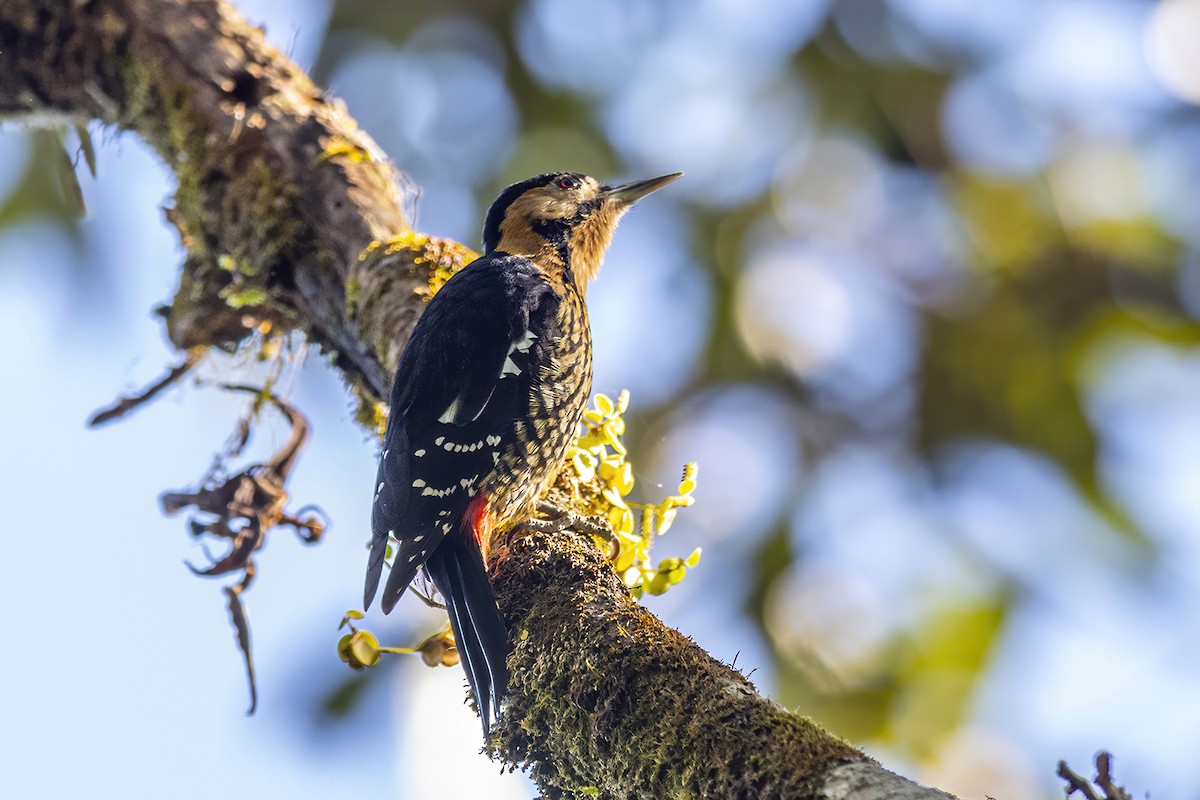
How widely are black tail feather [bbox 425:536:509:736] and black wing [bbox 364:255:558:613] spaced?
0.36 ft

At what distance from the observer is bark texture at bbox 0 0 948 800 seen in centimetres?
206

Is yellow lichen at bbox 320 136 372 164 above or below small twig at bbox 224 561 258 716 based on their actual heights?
Answer: above

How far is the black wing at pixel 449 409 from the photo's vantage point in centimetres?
270

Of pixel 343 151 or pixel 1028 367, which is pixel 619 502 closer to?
pixel 343 151

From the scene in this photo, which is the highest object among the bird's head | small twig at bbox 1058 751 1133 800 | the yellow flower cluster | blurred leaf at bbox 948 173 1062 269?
blurred leaf at bbox 948 173 1062 269

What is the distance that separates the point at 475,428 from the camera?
9.77 ft

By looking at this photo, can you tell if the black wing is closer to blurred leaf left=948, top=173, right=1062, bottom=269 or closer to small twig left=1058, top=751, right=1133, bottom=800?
small twig left=1058, top=751, right=1133, bottom=800

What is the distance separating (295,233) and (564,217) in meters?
0.98

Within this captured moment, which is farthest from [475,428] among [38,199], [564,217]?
[38,199]

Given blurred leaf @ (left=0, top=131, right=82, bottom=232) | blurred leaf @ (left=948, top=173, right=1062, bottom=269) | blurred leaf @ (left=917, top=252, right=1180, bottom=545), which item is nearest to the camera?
blurred leaf @ (left=917, top=252, right=1180, bottom=545)

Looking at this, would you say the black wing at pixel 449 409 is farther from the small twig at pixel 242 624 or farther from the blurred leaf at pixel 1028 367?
the blurred leaf at pixel 1028 367

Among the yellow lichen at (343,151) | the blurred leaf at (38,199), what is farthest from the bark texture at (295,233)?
the blurred leaf at (38,199)

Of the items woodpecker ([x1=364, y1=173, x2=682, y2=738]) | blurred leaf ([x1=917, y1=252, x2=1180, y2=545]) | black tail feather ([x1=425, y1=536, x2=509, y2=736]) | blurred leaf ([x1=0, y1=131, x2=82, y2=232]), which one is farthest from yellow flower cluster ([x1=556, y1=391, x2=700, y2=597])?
blurred leaf ([x1=0, y1=131, x2=82, y2=232])

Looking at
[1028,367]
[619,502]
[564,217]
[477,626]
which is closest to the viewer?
[477,626]
